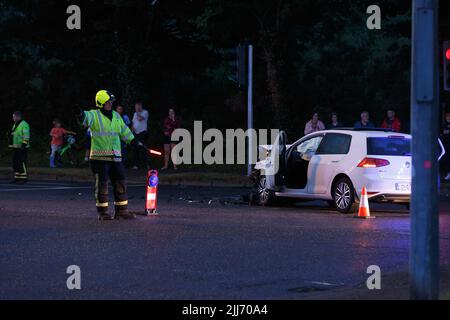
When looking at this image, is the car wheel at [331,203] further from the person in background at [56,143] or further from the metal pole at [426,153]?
the person in background at [56,143]

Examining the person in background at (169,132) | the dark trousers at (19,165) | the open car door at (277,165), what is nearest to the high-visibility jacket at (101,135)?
the open car door at (277,165)

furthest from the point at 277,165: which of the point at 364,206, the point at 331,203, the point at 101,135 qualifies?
the point at 101,135

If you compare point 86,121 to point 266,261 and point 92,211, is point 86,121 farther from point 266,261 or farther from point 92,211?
point 266,261

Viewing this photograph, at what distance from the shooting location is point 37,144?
42.1 meters

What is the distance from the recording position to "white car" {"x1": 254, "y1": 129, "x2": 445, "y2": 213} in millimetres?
19125

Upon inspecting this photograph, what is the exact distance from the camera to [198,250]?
1371cm

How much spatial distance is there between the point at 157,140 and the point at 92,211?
19.5 meters

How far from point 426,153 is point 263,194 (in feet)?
40.2

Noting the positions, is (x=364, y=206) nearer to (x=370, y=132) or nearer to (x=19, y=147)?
(x=370, y=132)

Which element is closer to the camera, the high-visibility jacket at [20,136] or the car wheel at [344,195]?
the car wheel at [344,195]

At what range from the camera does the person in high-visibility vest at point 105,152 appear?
17.4m

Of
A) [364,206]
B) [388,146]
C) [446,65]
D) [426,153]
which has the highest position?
[446,65]

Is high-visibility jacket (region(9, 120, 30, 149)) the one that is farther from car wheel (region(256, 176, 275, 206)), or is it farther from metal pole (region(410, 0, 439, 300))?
metal pole (region(410, 0, 439, 300))

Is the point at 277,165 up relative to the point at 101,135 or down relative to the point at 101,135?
down
